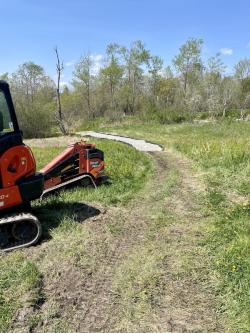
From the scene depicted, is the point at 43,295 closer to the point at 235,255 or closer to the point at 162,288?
the point at 162,288

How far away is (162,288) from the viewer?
15.1 feet

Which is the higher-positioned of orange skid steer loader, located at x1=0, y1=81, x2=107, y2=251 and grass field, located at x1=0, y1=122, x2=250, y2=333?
orange skid steer loader, located at x1=0, y1=81, x2=107, y2=251

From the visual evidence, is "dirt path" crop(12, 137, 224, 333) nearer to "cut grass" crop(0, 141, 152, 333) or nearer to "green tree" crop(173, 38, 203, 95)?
"cut grass" crop(0, 141, 152, 333)

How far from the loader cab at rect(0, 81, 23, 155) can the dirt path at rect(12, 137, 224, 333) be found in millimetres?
1545

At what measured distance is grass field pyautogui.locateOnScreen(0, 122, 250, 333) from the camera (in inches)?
160

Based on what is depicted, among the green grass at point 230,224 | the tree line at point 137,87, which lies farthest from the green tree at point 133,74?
the green grass at point 230,224

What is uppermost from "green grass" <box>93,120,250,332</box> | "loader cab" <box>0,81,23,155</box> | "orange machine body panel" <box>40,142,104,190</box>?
"loader cab" <box>0,81,23,155</box>

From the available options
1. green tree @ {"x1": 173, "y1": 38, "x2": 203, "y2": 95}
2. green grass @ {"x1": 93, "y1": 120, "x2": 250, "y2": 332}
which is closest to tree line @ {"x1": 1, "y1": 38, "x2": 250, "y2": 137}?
green tree @ {"x1": 173, "y1": 38, "x2": 203, "y2": 95}

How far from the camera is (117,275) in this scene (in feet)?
16.1

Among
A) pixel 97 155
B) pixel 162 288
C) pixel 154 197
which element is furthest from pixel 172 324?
pixel 97 155

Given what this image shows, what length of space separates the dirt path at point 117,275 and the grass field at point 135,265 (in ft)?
0.04

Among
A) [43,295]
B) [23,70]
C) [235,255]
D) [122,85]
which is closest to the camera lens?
[43,295]

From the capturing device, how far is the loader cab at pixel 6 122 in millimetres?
5633

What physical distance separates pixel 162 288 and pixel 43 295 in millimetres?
1349
